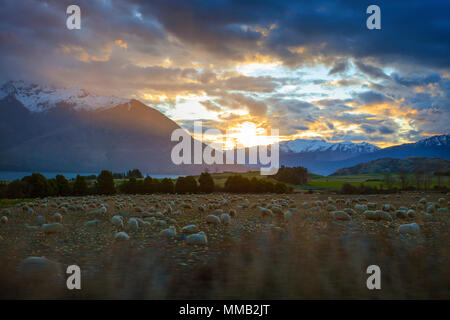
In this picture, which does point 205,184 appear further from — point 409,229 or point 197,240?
point 197,240

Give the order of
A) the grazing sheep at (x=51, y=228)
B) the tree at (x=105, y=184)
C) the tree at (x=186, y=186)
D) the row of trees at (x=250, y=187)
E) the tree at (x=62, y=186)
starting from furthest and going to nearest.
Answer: the row of trees at (x=250, y=187) < the tree at (x=186, y=186) < the tree at (x=105, y=184) < the tree at (x=62, y=186) < the grazing sheep at (x=51, y=228)

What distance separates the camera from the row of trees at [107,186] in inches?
1317

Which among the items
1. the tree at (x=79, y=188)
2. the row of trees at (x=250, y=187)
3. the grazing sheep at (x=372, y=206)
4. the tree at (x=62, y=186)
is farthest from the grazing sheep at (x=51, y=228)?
the row of trees at (x=250, y=187)

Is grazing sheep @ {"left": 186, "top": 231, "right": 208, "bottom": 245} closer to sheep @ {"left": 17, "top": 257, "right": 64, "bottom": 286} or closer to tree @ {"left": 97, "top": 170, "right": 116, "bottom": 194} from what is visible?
sheep @ {"left": 17, "top": 257, "right": 64, "bottom": 286}

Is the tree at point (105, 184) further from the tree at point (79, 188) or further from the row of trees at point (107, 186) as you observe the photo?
the tree at point (79, 188)

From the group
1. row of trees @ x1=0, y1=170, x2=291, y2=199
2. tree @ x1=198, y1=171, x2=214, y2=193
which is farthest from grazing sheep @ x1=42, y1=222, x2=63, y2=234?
tree @ x1=198, y1=171, x2=214, y2=193

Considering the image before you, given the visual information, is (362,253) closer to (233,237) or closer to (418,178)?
(233,237)

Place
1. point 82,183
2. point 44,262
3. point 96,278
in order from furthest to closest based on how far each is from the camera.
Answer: point 82,183, point 44,262, point 96,278

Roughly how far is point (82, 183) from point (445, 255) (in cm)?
4127

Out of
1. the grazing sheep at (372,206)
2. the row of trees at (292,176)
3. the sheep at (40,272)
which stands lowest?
the grazing sheep at (372,206)

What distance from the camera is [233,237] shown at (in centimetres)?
1007

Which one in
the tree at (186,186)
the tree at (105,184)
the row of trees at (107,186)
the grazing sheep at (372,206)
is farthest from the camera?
the tree at (186,186)

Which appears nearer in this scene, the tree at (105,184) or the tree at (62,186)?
the tree at (62,186)
